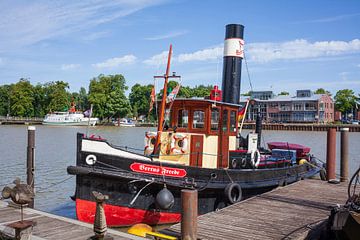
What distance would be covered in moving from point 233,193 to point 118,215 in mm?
3095

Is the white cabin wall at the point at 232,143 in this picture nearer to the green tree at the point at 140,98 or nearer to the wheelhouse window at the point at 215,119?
the wheelhouse window at the point at 215,119

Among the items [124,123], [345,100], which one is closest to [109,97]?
[124,123]

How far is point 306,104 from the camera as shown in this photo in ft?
285

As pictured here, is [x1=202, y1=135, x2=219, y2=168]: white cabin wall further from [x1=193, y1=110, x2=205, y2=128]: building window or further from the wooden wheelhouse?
[x1=193, y1=110, x2=205, y2=128]: building window

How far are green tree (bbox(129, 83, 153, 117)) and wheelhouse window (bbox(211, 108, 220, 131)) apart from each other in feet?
272

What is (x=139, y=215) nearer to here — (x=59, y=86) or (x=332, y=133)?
(x=332, y=133)

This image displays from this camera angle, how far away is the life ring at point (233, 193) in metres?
9.98

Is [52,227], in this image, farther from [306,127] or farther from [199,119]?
[306,127]

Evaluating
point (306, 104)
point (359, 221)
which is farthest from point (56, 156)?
point (306, 104)

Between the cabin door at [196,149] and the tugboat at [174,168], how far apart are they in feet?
0.09

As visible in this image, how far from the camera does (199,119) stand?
35.3 feet

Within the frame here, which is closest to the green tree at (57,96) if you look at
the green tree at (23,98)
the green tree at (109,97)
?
the green tree at (23,98)

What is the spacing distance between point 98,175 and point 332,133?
7.67 m

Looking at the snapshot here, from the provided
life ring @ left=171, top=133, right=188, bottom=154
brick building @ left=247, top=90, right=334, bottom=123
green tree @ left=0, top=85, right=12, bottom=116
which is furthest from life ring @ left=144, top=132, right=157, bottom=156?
green tree @ left=0, top=85, right=12, bottom=116
